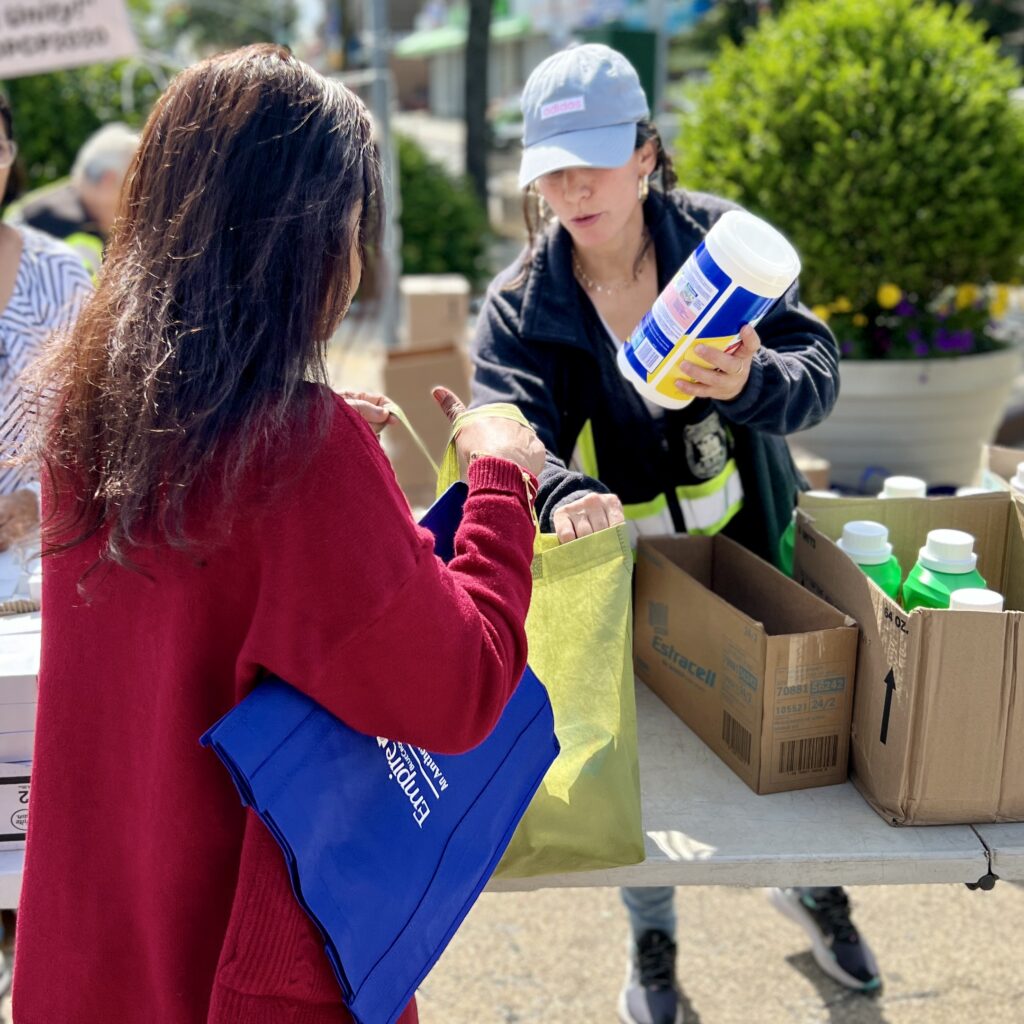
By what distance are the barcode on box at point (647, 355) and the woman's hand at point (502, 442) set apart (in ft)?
1.13

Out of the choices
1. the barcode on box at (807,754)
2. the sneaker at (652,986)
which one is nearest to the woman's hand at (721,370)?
the barcode on box at (807,754)

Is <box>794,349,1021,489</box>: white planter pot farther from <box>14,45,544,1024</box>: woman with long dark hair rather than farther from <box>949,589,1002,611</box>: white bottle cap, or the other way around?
<box>14,45,544,1024</box>: woman with long dark hair

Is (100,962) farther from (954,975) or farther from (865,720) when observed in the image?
(954,975)

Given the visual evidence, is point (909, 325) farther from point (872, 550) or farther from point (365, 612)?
point (365, 612)

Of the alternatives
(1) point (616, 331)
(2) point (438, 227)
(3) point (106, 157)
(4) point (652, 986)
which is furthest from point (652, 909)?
(2) point (438, 227)

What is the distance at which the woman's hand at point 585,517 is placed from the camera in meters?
1.61

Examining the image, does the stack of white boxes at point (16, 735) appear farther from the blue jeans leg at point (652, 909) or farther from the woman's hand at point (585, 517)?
the blue jeans leg at point (652, 909)

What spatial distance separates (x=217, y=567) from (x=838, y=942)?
76.7 inches

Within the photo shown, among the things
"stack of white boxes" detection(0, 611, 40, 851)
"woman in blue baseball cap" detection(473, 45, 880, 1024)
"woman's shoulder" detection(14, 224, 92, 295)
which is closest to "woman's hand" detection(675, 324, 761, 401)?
"woman in blue baseball cap" detection(473, 45, 880, 1024)

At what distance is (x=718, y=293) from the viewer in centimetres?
157

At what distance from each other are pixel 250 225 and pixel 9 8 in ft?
16.7

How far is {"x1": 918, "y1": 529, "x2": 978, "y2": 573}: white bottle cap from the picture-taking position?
162cm

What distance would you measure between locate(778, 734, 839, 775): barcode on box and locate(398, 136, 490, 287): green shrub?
7.89 m

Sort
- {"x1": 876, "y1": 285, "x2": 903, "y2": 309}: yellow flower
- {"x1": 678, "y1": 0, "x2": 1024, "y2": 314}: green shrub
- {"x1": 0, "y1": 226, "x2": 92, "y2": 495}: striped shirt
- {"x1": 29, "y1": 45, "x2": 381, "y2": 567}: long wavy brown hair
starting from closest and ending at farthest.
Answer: {"x1": 29, "y1": 45, "x2": 381, "y2": 567}: long wavy brown hair, {"x1": 0, "y1": 226, "x2": 92, "y2": 495}: striped shirt, {"x1": 678, "y1": 0, "x2": 1024, "y2": 314}: green shrub, {"x1": 876, "y1": 285, "x2": 903, "y2": 309}: yellow flower
